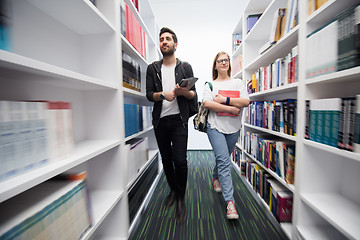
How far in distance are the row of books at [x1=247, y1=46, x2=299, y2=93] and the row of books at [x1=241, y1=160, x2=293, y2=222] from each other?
2.82 ft

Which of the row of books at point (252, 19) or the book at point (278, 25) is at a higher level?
the row of books at point (252, 19)

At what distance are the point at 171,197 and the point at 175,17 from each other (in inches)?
133

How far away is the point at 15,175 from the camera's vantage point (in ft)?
1.44

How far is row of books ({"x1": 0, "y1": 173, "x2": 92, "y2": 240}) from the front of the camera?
42 centimetres

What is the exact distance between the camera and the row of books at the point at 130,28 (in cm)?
110

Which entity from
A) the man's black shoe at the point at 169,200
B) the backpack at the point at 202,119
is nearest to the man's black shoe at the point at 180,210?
the man's black shoe at the point at 169,200

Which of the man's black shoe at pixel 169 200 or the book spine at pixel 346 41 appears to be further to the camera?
the man's black shoe at pixel 169 200

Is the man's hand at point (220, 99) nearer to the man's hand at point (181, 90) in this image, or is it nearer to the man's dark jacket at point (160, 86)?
the man's dark jacket at point (160, 86)

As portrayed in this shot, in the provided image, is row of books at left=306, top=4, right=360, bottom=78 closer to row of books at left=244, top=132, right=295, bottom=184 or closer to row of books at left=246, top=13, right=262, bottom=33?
row of books at left=244, top=132, right=295, bottom=184

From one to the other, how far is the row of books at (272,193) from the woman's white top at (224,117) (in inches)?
21.4

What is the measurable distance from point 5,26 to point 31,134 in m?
0.33

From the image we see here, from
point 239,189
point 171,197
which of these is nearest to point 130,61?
point 171,197

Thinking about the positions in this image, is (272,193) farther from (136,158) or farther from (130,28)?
(130,28)

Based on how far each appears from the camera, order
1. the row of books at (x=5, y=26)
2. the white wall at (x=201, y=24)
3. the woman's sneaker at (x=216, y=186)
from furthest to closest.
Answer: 1. the white wall at (x=201, y=24)
2. the woman's sneaker at (x=216, y=186)
3. the row of books at (x=5, y=26)
